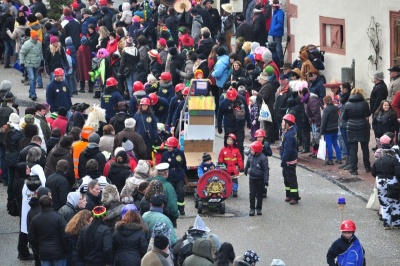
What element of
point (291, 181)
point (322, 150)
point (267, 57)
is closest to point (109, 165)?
point (291, 181)

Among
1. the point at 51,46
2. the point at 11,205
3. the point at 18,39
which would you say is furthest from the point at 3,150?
the point at 18,39

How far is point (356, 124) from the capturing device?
24.2m

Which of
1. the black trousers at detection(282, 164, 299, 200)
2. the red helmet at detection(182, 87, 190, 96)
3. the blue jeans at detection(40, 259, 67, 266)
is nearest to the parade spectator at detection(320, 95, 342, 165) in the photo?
the red helmet at detection(182, 87, 190, 96)

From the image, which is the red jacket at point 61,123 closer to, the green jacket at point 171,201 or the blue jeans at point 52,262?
the green jacket at point 171,201

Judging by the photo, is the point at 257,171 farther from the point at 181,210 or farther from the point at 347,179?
the point at 347,179

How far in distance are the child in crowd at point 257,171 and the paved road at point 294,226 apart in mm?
378

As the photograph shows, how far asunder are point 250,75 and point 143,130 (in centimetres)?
528

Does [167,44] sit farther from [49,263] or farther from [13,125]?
[49,263]

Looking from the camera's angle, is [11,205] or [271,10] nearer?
[11,205]

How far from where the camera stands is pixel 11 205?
66.7 ft

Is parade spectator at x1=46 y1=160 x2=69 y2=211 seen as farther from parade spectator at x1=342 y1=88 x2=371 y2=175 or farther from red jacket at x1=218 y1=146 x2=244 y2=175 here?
parade spectator at x1=342 y1=88 x2=371 y2=175

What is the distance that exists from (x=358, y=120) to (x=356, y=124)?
9 centimetres

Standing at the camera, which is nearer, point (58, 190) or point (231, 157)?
point (58, 190)

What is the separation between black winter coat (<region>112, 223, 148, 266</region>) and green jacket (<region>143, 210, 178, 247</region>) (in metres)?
0.44
